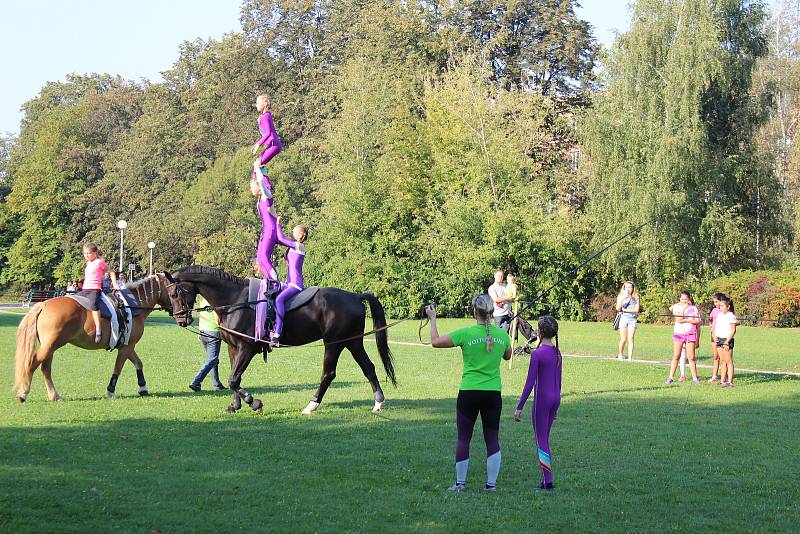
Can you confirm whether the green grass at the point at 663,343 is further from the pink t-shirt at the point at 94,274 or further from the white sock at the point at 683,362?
the pink t-shirt at the point at 94,274

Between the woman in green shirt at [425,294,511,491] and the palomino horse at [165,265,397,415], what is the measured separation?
16.2 ft

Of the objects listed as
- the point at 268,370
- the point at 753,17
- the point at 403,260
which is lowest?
the point at 268,370

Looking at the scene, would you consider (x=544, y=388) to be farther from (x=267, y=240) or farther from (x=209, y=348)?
(x=209, y=348)

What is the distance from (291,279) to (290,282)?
52 millimetres

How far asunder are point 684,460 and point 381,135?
43954mm

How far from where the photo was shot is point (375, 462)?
10.5 meters

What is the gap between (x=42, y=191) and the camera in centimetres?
8231

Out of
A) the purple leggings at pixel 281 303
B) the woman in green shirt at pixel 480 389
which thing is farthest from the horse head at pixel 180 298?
the woman in green shirt at pixel 480 389

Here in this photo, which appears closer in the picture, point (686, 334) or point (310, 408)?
point (310, 408)

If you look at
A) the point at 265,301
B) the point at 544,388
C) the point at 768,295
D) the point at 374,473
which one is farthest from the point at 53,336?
the point at 768,295

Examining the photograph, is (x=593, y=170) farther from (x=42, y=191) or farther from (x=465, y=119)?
(x=42, y=191)

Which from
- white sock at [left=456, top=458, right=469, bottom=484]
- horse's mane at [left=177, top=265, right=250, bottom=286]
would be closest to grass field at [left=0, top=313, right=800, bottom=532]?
white sock at [left=456, top=458, right=469, bottom=484]

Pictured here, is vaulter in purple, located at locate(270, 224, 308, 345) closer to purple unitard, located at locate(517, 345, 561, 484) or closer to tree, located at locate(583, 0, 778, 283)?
purple unitard, located at locate(517, 345, 561, 484)

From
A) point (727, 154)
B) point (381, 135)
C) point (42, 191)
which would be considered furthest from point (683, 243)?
point (42, 191)
